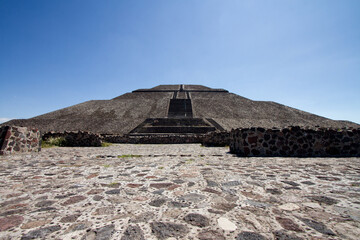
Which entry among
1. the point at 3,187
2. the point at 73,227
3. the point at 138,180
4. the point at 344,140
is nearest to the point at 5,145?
the point at 3,187

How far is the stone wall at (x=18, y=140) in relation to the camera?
25.6 ft

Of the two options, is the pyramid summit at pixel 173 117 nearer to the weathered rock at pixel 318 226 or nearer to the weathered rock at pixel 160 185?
the weathered rock at pixel 160 185

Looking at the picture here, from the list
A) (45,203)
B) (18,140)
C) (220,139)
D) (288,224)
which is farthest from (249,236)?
(220,139)

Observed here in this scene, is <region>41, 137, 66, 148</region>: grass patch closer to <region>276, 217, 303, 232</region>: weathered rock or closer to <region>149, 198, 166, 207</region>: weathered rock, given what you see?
<region>149, 198, 166, 207</region>: weathered rock

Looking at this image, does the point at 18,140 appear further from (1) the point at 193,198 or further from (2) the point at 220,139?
(2) the point at 220,139

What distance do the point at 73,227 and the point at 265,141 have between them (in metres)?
7.32

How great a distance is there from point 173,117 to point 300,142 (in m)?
28.0

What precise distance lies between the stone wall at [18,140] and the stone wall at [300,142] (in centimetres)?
1010

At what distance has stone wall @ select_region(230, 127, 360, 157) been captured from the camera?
7457 mm

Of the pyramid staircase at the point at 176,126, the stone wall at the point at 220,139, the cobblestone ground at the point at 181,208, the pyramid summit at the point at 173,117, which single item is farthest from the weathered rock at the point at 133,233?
the pyramid summit at the point at 173,117

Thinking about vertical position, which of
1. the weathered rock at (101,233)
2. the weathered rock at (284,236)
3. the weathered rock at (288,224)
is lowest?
the weathered rock at (101,233)

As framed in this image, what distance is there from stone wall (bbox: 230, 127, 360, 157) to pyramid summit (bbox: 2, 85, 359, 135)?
60.0 feet

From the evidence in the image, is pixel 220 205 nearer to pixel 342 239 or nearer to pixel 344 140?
pixel 342 239

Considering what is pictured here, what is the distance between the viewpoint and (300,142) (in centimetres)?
752
